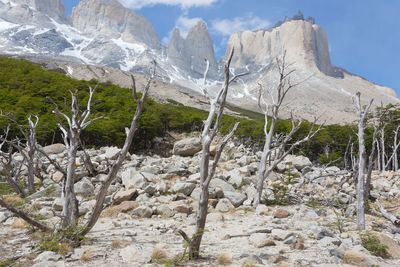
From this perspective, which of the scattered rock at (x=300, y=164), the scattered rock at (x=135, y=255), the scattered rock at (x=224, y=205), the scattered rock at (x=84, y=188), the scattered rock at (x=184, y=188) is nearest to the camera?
the scattered rock at (x=135, y=255)

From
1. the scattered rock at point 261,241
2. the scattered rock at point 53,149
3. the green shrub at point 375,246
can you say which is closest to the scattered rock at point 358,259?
the green shrub at point 375,246

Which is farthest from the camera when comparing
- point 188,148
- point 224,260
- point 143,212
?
point 188,148

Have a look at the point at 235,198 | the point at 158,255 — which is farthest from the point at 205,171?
the point at 235,198

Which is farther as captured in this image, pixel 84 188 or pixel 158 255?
pixel 84 188

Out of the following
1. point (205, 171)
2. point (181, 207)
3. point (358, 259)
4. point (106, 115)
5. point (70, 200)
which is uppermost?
point (106, 115)

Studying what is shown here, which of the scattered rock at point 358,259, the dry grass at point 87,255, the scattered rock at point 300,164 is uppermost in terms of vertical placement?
the scattered rock at point 300,164

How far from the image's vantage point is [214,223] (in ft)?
27.1

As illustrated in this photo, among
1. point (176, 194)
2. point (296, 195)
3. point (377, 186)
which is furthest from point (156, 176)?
point (377, 186)

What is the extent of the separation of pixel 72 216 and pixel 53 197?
5.25m

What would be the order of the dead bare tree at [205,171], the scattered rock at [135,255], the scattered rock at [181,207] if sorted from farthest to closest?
the scattered rock at [181,207] < the scattered rock at [135,255] < the dead bare tree at [205,171]

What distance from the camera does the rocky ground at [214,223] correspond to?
16.6 feet

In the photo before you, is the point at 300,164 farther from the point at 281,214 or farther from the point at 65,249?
the point at 65,249

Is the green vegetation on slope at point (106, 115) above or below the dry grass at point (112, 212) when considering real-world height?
above

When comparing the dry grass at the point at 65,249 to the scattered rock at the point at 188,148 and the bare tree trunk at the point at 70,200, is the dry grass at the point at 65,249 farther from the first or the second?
the scattered rock at the point at 188,148
